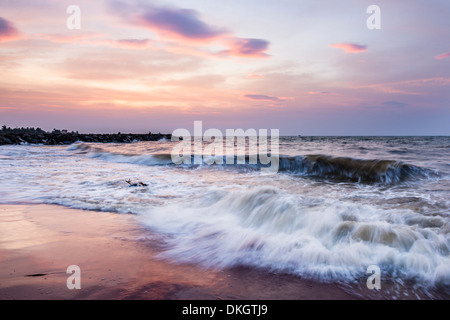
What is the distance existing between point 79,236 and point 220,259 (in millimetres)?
2187

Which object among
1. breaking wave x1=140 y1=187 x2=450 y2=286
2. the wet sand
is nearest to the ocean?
breaking wave x1=140 y1=187 x2=450 y2=286

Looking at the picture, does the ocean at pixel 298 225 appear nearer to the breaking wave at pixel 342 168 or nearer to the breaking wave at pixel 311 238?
the breaking wave at pixel 311 238

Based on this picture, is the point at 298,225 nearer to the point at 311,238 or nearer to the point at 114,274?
the point at 311,238

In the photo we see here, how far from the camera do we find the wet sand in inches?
105

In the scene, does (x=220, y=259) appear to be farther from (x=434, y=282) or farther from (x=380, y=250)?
(x=434, y=282)

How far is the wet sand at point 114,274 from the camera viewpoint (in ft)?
8.73

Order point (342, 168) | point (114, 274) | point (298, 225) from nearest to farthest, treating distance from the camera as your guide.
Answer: point (114, 274)
point (298, 225)
point (342, 168)

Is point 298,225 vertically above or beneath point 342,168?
beneath

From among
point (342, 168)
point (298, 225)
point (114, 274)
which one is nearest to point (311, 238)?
point (298, 225)

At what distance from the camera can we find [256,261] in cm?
349

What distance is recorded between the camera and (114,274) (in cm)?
301

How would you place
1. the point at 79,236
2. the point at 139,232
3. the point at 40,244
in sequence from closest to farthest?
1. the point at 40,244
2. the point at 79,236
3. the point at 139,232

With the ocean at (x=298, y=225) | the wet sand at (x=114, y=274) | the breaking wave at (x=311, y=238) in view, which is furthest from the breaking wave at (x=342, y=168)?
the wet sand at (x=114, y=274)

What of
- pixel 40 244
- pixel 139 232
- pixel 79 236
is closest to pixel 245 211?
pixel 139 232
